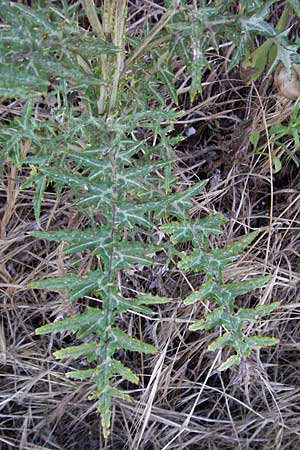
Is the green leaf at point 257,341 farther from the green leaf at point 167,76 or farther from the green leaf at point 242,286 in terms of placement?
the green leaf at point 167,76

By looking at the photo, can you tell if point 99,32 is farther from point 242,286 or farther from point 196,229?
point 242,286

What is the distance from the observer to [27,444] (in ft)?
5.15

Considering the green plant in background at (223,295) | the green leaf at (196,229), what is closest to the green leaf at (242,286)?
the green plant in background at (223,295)

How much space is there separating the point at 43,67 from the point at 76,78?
49 mm

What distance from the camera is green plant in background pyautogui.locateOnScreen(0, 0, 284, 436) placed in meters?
0.82

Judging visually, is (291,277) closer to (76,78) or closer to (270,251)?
(270,251)

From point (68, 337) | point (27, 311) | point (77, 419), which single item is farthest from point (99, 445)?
point (27, 311)

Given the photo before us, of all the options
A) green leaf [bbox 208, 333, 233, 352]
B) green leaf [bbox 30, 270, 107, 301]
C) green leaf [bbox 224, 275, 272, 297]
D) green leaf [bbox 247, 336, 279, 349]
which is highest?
green leaf [bbox 30, 270, 107, 301]

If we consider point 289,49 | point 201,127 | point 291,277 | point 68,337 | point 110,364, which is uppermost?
point 289,49

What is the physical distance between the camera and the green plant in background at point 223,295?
928 millimetres

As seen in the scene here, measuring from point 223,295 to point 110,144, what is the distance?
31 centimetres

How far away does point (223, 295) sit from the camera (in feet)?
3.14

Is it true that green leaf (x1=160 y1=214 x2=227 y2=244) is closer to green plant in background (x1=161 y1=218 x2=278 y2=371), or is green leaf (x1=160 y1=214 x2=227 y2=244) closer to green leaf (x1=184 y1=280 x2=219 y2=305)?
green plant in background (x1=161 y1=218 x2=278 y2=371)

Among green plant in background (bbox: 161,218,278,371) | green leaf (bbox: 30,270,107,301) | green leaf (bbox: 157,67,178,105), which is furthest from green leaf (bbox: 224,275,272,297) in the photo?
green leaf (bbox: 157,67,178,105)
